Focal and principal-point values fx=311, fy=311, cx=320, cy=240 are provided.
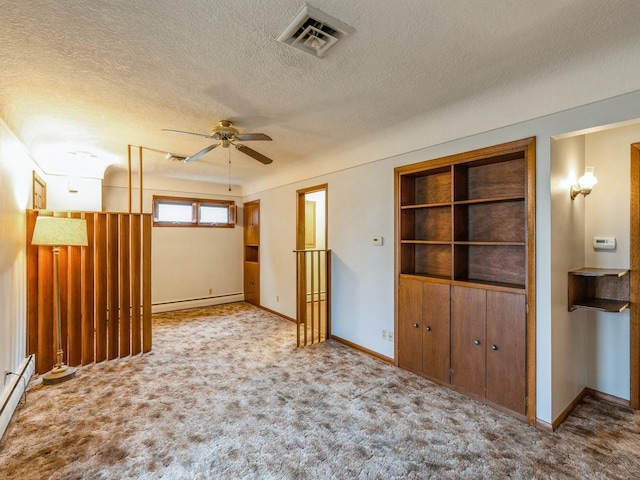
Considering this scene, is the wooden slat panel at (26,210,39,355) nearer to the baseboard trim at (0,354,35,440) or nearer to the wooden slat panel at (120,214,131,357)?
the baseboard trim at (0,354,35,440)

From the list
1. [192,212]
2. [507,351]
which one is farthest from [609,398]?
[192,212]

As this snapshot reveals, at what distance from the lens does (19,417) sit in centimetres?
241

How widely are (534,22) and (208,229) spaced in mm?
6005

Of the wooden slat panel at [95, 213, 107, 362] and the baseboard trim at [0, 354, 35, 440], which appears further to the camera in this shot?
the wooden slat panel at [95, 213, 107, 362]

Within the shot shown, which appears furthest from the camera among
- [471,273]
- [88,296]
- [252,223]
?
[252,223]

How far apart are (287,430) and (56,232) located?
2706mm

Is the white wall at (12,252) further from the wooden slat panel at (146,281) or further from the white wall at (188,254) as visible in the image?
the white wall at (188,254)

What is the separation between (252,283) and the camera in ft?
21.4

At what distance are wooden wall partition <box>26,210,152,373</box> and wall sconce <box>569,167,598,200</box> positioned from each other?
4.34 m

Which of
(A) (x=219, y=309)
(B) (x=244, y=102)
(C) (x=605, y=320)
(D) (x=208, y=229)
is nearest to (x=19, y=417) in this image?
(B) (x=244, y=102)

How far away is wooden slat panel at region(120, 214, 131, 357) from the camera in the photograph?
142 inches

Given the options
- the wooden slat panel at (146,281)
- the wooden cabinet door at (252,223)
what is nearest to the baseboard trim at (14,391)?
the wooden slat panel at (146,281)

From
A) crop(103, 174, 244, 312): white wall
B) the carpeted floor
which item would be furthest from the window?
the carpeted floor

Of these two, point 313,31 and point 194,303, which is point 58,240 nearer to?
point 313,31
